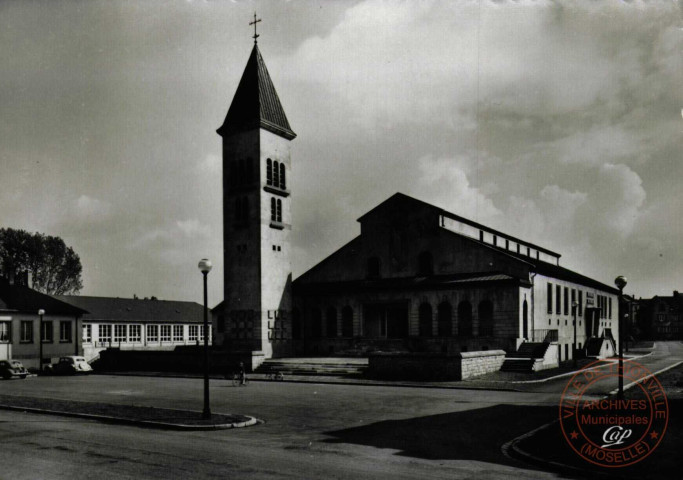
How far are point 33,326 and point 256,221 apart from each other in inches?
898

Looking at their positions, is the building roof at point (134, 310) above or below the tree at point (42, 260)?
below

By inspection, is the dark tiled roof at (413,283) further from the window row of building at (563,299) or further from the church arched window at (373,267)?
the window row of building at (563,299)

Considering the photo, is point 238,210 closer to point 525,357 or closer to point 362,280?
point 362,280

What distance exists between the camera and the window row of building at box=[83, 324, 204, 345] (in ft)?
210

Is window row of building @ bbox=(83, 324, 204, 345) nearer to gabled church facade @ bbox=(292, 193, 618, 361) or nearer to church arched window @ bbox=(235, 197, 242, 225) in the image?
gabled church facade @ bbox=(292, 193, 618, 361)

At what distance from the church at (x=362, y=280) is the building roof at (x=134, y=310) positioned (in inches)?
1068

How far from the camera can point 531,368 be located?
3309cm

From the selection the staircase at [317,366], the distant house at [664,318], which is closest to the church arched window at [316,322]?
the staircase at [317,366]

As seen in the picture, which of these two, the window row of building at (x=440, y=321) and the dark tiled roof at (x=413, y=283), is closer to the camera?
the window row of building at (x=440, y=321)

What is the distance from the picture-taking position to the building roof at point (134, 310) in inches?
2594

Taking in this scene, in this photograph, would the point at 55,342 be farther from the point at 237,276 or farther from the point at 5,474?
the point at 5,474

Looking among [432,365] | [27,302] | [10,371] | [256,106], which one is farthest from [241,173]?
[27,302]

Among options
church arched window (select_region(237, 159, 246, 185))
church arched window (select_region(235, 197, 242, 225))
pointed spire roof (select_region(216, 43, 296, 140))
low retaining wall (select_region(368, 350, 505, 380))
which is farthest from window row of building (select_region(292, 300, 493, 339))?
pointed spire roof (select_region(216, 43, 296, 140))

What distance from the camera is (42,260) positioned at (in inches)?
3076
